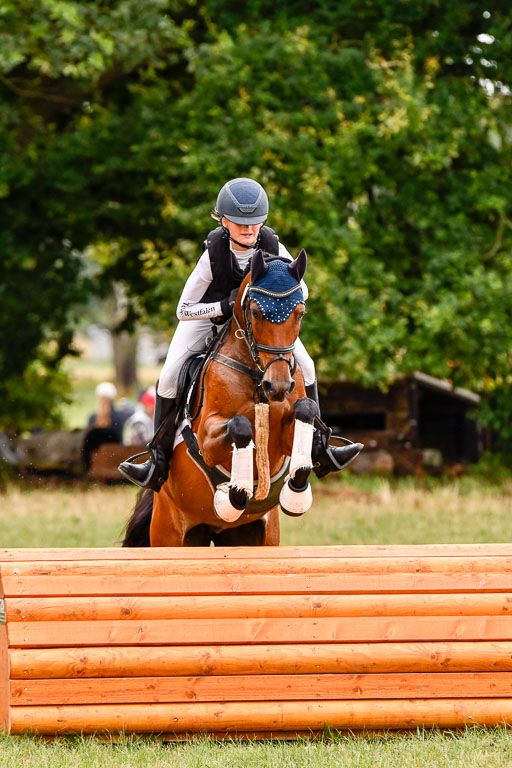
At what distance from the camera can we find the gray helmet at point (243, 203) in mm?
5398

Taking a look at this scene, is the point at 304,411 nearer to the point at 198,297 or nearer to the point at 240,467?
the point at 240,467

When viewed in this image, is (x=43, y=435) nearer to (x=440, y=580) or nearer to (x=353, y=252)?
(x=353, y=252)

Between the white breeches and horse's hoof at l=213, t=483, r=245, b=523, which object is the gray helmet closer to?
the white breeches

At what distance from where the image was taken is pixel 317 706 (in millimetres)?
4434

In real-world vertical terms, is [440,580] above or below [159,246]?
above

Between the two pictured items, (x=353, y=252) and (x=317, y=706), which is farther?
(x=353, y=252)

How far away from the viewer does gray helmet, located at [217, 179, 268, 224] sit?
5398mm

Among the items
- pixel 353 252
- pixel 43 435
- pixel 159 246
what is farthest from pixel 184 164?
pixel 43 435

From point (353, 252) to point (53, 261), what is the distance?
17.1 ft

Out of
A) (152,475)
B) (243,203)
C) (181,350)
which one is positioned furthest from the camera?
(181,350)

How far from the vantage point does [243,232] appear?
552 cm

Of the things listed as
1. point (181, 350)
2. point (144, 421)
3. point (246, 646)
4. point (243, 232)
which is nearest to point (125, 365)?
point (144, 421)

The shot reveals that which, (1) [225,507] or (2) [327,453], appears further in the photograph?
(2) [327,453]

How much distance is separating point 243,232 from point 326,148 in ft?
29.5
